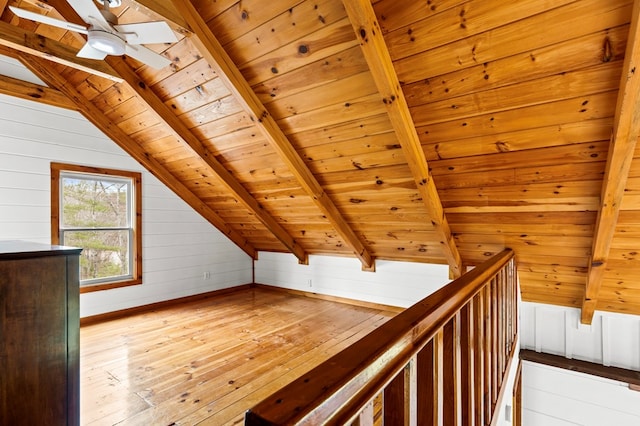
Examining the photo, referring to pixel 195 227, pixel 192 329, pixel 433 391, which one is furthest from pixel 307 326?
pixel 433 391

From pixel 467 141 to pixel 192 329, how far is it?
3.43 meters

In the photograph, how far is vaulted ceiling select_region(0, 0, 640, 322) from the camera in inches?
66.1

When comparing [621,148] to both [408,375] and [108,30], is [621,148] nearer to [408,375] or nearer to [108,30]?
[408,375]

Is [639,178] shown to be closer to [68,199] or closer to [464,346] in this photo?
[464,346]

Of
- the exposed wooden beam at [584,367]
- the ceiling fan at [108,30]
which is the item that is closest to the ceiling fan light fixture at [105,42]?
the ceiling fan at [108,30]

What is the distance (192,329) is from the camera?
366 cm

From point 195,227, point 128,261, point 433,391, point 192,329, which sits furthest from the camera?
point 195,227

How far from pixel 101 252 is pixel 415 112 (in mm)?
3982

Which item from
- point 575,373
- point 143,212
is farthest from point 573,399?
point 143,212

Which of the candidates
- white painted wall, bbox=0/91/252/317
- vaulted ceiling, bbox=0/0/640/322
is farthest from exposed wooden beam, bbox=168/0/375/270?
white painted wall, bbox=0/91/252/317

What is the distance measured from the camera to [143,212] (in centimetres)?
428

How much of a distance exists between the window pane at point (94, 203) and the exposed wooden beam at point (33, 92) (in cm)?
83

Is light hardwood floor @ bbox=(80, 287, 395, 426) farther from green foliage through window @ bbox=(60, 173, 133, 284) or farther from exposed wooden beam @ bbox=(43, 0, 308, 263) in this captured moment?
exposed wooden beam @ bbox=(43, 0, 308, 263)

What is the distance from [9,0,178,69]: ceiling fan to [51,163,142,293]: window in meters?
2.20
